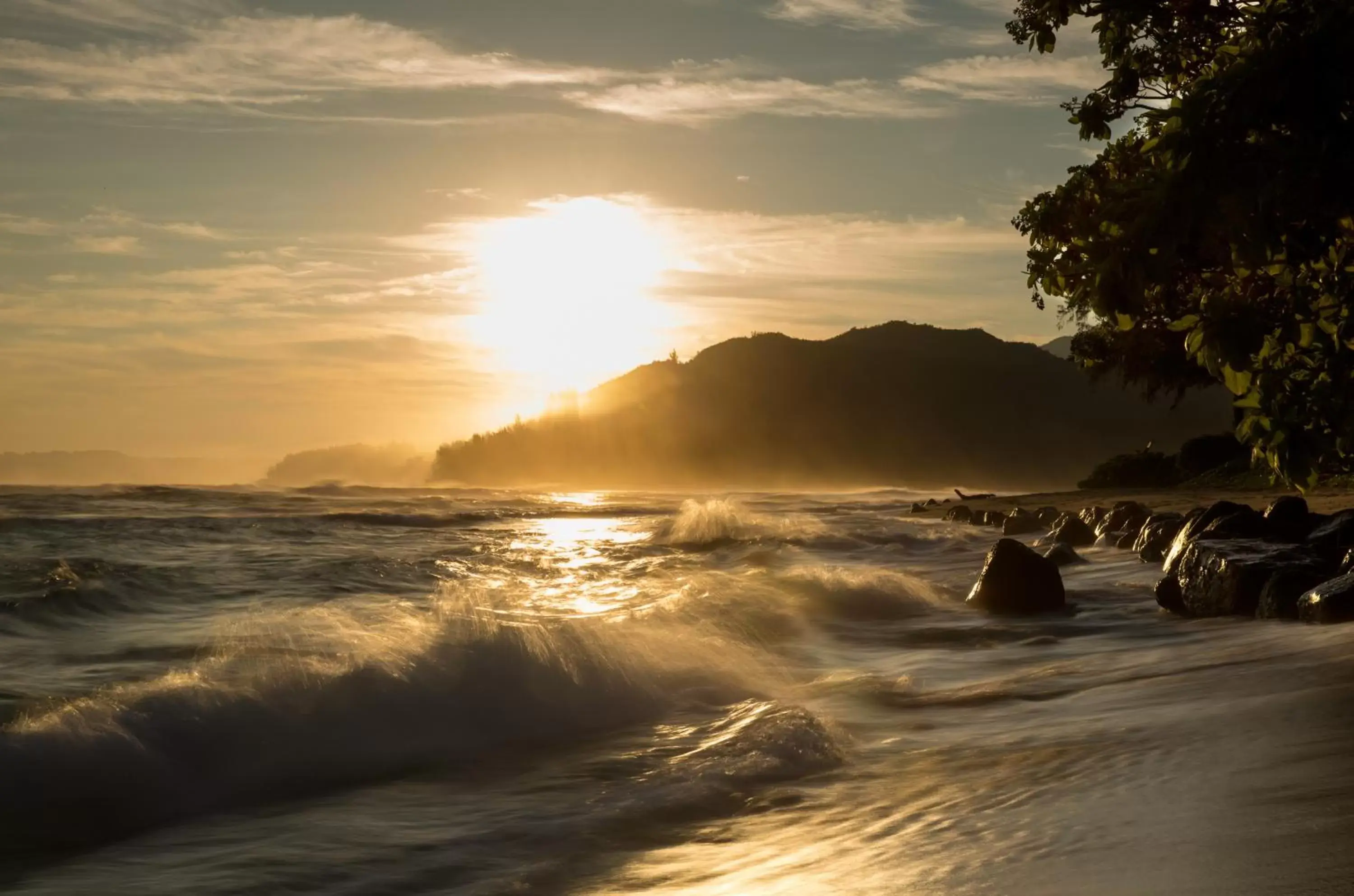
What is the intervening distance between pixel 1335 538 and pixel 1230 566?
152 centimetres

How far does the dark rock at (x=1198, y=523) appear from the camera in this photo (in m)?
14.9

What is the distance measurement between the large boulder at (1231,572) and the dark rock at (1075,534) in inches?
369

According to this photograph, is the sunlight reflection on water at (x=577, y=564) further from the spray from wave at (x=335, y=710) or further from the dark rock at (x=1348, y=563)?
the dark rock at (x=1348, y=563)

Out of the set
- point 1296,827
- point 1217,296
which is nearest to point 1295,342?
point 1217,296

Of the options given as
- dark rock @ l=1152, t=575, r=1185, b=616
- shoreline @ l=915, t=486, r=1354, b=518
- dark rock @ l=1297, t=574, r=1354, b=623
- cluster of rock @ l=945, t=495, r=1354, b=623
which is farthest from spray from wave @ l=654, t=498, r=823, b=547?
dark rock @ l=1297, t=574, r=1354, b=623

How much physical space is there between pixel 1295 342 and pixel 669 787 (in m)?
4.71

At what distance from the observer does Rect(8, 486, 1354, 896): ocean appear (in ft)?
17.9

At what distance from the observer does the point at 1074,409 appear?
126 meters

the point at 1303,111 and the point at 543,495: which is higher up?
the point at 1303,111

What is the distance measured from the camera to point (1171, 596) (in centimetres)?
1300

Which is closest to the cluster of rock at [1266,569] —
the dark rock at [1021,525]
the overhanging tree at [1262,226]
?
the overhanging tree at [1262,226]

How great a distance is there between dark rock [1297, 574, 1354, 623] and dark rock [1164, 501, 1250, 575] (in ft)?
14.1

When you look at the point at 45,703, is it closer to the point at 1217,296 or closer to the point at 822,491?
the point at 1217,296

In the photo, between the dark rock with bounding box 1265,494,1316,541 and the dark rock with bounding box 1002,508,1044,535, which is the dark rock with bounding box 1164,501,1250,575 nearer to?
the dark rock with bounding box 1265,494,1316,541
